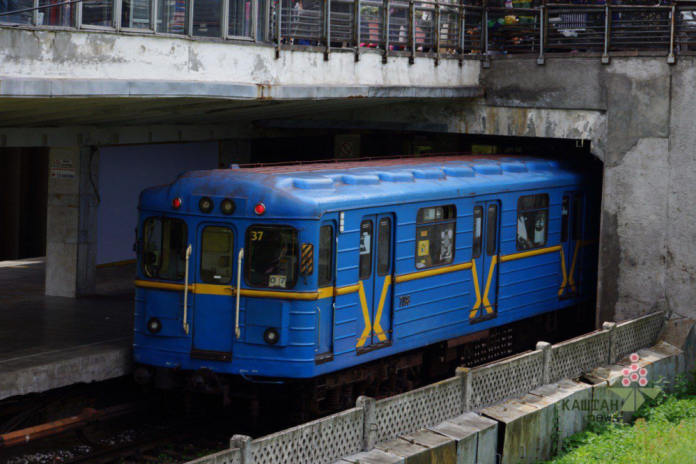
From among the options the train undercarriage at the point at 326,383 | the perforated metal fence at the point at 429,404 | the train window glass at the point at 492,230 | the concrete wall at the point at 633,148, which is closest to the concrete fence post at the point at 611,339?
the perforated metal fence at the point at 429,404

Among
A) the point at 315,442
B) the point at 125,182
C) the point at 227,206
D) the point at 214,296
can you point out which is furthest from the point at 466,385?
the point at 125,182

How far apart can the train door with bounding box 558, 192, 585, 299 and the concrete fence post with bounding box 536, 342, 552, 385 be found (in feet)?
14.0

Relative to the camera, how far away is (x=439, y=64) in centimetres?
1630

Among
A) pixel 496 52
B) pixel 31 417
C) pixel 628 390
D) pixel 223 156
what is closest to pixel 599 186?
pixel 496 52

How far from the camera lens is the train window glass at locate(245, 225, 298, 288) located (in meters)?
10.8

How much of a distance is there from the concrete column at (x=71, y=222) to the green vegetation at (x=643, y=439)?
7.98 m

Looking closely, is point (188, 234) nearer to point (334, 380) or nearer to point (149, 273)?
point (149, 273)

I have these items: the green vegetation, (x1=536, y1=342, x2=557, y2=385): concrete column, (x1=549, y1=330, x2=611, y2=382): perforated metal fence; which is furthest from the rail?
the green vegetation

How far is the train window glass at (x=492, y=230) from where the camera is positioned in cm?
1391

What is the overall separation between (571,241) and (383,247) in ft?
17.6

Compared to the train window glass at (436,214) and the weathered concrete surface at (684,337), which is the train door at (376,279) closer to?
the train window glass at (436,214)

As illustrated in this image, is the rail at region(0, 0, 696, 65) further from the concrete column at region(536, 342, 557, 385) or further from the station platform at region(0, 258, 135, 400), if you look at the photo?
the concrete column at region(536, 342, 557, 385)

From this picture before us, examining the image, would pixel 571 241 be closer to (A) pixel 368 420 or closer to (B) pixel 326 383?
(B) pixel 326 383

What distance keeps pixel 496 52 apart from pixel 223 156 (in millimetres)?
5686
